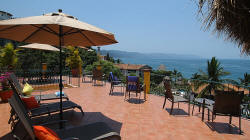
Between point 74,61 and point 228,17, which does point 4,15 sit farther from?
point 228,17

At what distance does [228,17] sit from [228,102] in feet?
8.45

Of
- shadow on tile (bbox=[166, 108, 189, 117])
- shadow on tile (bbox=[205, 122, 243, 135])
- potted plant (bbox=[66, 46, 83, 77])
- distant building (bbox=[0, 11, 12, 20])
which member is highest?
distant building (bbox=[0, 11, 12, 20])

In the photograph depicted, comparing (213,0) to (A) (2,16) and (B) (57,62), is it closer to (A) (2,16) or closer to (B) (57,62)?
(B) (57,62)

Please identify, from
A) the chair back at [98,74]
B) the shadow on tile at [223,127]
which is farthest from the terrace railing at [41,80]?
the shadow on tile at [223,127]

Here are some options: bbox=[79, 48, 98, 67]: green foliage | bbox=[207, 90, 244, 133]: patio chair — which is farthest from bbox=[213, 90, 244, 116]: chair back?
bbox=[79, 48, 98, 67]: green foliage

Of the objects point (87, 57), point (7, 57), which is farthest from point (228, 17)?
point (87, 57)

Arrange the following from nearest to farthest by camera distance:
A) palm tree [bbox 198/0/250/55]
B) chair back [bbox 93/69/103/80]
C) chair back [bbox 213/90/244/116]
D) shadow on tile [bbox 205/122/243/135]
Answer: palm tree [bbox 198/0/250/55], chair back [bbox 213/90/244/116], shadow on tile [bbox 205/122/243/135], chair back [bbox 93/69/103/80]

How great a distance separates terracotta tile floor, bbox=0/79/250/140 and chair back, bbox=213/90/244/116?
473 mm

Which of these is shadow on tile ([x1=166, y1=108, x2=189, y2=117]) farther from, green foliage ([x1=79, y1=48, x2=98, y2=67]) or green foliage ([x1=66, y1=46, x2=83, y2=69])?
green foliage ([x1=79, y1=48, x2=98, y2=67])

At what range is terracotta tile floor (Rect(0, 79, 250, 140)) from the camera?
132 inches

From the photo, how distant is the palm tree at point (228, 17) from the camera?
1.68 meters

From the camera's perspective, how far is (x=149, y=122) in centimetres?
398

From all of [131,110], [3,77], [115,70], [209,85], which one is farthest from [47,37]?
[209,85]

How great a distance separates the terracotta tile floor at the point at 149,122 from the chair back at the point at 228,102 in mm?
473
